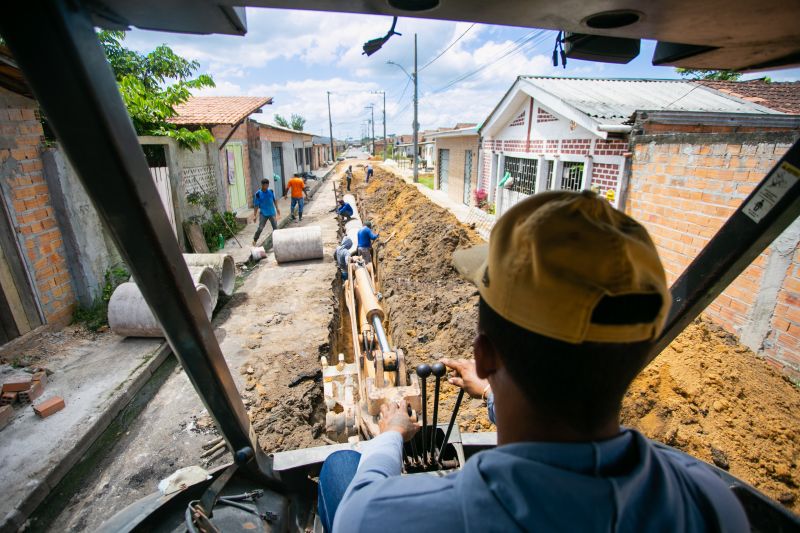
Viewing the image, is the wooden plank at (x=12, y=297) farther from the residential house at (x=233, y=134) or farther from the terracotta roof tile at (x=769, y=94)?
the terracotta roof tile at (x=769, y=94)

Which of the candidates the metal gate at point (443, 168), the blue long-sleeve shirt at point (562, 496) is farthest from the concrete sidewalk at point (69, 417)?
the metal gate at point (443, 168)

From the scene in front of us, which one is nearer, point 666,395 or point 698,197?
point 666,395

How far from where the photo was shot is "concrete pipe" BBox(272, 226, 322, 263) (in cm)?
904

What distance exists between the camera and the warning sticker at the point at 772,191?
53.1 inches

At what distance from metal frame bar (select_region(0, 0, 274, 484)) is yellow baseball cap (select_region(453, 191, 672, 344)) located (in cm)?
98

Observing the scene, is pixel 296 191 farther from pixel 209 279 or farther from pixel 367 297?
pixel 367 297

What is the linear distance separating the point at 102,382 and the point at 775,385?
22.8 ft

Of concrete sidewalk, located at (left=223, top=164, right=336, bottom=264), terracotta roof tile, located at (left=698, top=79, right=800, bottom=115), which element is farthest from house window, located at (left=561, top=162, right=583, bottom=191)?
concrete sidewalk, located at (left=223, top=164, right=336, bottom=264)

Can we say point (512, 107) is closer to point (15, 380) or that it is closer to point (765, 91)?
point (765, 91)

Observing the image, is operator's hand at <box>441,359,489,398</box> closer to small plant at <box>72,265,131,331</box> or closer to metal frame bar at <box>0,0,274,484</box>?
metal frame bar at <box>0,0,274,484</box>

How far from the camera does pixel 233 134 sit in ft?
44.4

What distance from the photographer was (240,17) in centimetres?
123

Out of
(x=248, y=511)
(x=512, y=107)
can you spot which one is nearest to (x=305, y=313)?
(x=248, y=511)

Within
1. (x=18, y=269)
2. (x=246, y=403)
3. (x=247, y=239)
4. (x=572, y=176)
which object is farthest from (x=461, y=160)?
(x=18, y=269)
